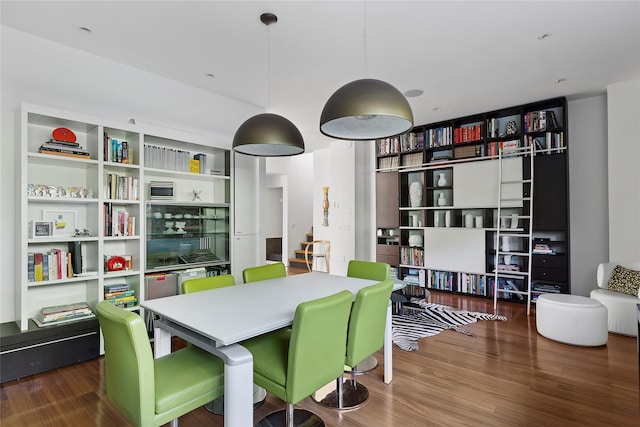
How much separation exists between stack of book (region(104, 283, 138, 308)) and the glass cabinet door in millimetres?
283

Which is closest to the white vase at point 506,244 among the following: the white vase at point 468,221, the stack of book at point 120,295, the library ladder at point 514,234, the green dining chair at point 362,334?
the library ladder at point 514,234

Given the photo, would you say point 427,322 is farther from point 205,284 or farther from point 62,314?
point 62,314

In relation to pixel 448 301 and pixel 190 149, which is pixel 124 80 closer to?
pixel 190 149

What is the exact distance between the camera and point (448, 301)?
4.91 metres

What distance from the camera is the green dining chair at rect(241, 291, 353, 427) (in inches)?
60.6

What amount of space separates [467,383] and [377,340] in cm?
90

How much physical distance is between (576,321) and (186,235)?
165 inches

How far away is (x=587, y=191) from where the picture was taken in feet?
14.5

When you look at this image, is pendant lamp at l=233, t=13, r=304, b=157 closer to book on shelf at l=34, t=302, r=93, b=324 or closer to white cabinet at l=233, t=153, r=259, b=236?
white cabinet at l=233, t=153, r=259, b=236

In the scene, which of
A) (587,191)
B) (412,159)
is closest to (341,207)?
(412,159)

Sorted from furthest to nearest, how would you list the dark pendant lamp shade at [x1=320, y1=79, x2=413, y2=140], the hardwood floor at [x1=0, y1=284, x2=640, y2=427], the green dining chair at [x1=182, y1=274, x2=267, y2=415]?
the green dining chair at [x1=182, y1=274, x2=267, y2=415] < the hardwood floor at [x1=0, y1=284, x2=640, y2=427] < the dark pendant lamp shade at [x1=320, y1=79, x2=413, y2=140]

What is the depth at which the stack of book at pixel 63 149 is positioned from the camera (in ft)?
9.27

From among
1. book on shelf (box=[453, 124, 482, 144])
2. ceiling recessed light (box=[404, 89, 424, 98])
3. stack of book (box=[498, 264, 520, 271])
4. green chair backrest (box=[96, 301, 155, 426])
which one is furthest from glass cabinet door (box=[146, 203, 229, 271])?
stack of book (box=[498, 264, 520, 271])

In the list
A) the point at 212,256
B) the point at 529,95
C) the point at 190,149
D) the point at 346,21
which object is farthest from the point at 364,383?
the point at 529,95
